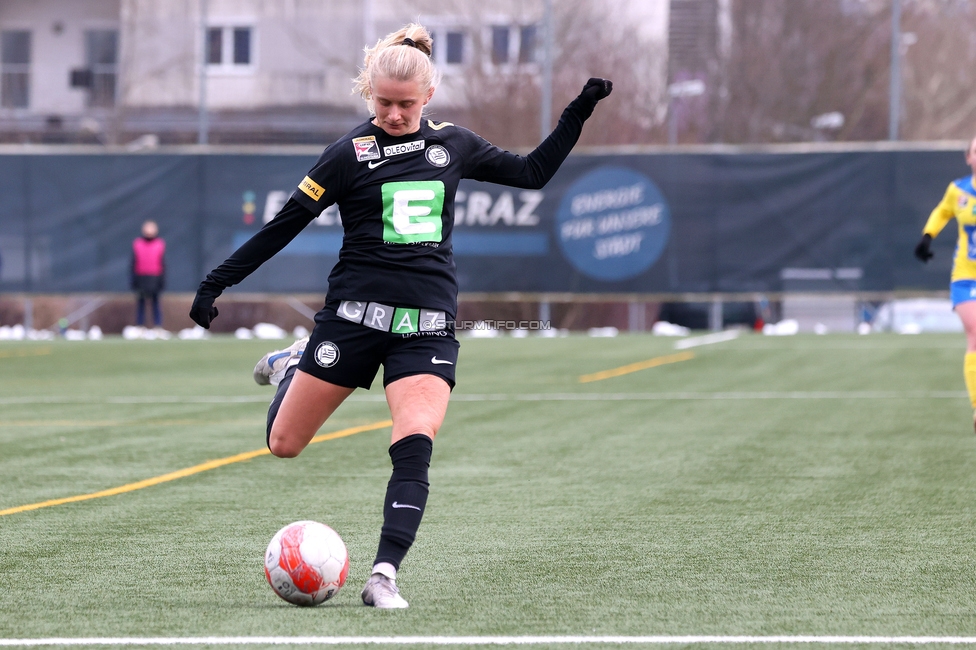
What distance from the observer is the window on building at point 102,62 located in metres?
39.1

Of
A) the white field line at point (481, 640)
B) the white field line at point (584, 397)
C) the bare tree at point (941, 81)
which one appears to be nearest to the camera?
the white field line at point (481, 640)

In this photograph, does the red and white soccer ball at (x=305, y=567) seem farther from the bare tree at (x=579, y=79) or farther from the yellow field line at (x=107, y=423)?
the bare tree at (x=579, y=79)

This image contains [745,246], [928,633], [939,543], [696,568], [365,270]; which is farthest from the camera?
[745,246]

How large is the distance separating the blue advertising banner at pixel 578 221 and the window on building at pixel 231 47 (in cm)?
1464

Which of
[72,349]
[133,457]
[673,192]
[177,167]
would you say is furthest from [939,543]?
[177,167]

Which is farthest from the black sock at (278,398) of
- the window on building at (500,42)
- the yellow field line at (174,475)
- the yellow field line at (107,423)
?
the window on building at (500,42)

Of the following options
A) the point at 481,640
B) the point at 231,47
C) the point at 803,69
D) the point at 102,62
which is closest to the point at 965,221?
the point at 481,640

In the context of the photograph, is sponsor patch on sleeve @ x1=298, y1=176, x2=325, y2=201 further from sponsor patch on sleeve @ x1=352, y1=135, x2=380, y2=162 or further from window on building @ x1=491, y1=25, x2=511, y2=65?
window on building @ x1=491, y1=25, x2=511, y2=65

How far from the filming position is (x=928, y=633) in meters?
4.19

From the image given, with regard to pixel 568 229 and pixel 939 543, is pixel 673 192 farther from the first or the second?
pixel 939 543

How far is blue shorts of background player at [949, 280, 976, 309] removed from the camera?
9680 mm

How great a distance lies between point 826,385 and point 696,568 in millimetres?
9452

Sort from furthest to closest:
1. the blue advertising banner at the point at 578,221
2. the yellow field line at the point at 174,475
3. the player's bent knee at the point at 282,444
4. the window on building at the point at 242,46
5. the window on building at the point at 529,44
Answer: the window on building at the point at 242,46, the window on building at the point at 529,44, the blue advertising banner at the point at 578,221, the yellow field line at the point at 174,475, the player's bent knee at the point at 282,444

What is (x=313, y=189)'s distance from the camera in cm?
491
